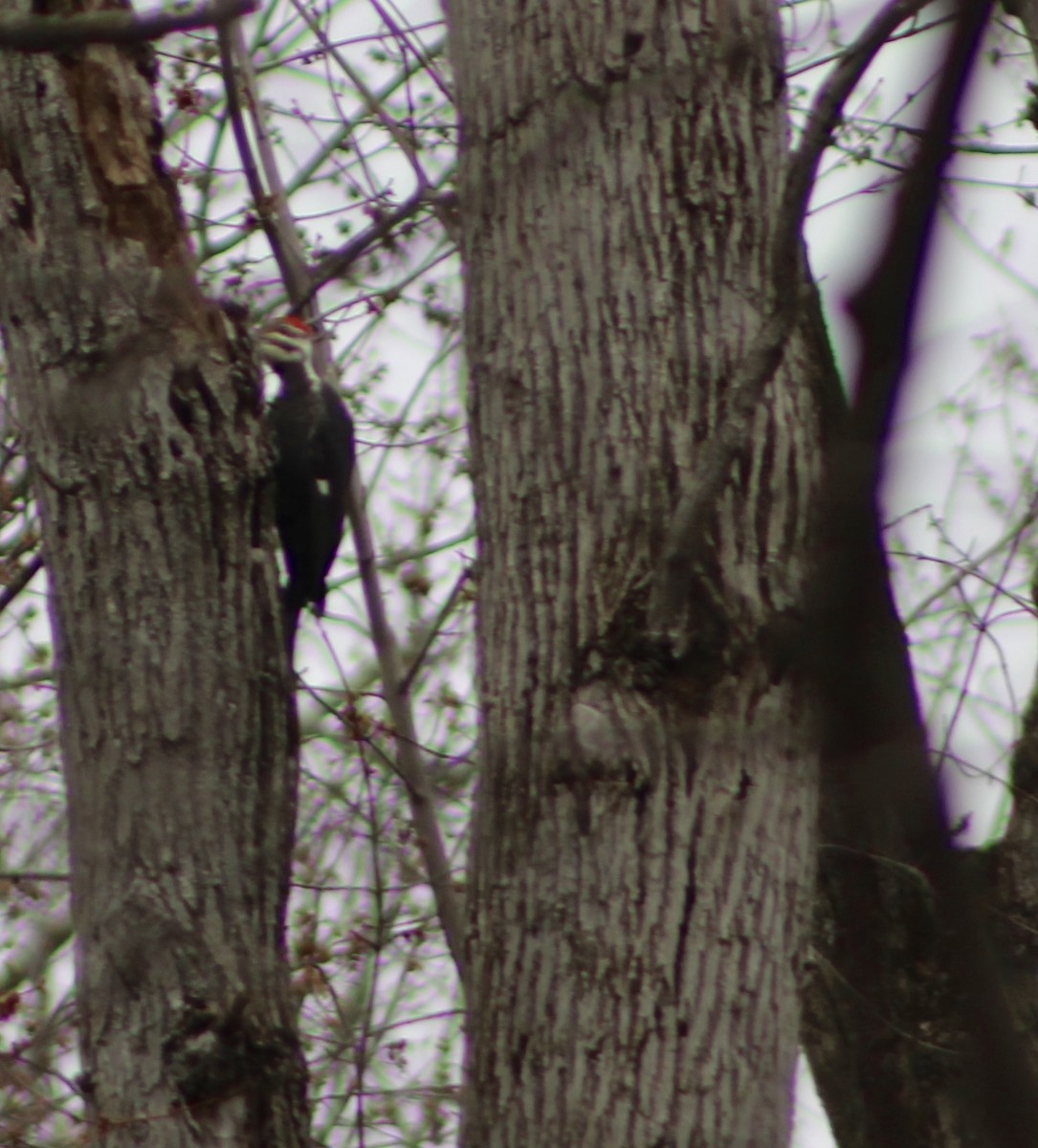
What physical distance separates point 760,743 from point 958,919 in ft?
4.52

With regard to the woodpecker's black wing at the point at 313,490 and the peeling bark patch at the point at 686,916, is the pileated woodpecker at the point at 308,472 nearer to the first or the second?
the woodpecker's black wing at the point at 313,490

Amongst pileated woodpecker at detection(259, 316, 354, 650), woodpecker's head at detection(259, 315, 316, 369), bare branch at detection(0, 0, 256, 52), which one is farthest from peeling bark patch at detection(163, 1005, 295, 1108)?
woodpecker's head at detection(259, 315, 316, 369)

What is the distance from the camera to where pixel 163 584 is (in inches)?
97.7

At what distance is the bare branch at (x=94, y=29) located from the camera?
45.4 inches

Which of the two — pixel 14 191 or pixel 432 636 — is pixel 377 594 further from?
pixel 14 191

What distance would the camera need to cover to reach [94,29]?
1228 millimetres

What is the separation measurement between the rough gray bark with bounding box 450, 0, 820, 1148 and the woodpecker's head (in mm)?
2080

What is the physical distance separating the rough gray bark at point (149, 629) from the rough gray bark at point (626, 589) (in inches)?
18.3

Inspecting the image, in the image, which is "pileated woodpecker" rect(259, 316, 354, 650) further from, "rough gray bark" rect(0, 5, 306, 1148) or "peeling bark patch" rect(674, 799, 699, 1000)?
"peeling bark patch" rect(674, 799, 699, 1000)

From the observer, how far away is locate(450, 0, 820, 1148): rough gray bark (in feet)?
6.30

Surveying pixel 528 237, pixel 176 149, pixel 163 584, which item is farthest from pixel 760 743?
pixel 176 149

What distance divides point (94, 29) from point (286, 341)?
10.7 feet

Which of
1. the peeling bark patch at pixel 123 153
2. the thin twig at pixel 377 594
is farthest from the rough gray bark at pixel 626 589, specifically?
the thin twig at pixel 377 594

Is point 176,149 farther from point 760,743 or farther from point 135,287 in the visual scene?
point 760,743
